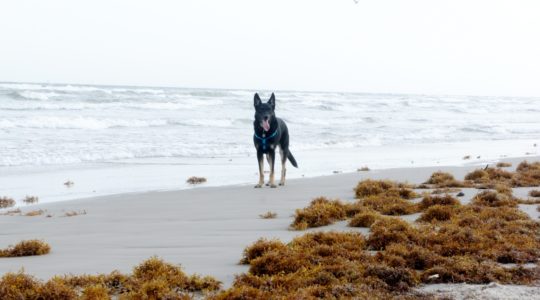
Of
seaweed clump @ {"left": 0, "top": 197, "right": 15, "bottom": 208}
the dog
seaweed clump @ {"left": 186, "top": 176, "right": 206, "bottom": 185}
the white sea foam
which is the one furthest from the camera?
the white sea foam

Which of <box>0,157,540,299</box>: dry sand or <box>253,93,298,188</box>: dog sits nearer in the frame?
<box>0,157,540,299</box>: dry sand

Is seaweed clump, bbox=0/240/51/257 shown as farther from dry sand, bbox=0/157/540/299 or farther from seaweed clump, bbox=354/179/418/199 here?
seaweed clump, bbox=354/179/418/199

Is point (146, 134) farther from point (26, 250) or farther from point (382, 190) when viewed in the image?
point (26, 250)

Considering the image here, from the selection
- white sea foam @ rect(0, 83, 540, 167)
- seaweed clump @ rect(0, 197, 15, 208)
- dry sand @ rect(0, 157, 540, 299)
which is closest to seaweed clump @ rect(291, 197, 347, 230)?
dry sand @ rect(0, 157, 540, 299)

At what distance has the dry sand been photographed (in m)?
4.64

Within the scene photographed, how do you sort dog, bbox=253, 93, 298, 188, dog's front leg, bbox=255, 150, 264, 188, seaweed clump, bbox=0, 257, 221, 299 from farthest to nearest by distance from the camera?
dog, bbox=253, 93, 298, 188 < dog's front leg, bbox=255, 150, 264, 188 < seaweed clump, bbox=0, 257, 221, 299

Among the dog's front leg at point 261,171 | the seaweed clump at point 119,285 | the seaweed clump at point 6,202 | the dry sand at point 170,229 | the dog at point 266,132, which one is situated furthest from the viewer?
the dog at point 266,132

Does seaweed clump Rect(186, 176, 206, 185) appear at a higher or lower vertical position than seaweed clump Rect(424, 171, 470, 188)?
lower

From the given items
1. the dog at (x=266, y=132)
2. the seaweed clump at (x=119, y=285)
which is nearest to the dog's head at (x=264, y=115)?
the dog at (x=266, y=132)

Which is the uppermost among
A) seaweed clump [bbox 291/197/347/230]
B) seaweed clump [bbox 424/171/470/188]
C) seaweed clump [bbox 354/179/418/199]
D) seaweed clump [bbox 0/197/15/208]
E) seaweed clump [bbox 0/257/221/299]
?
seaweed clump [bbox 0/257/221/299]

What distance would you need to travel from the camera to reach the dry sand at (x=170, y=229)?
4.64 metres

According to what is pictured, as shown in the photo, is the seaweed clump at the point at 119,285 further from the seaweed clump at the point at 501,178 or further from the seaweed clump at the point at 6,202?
the seaweed clump at the point at 501,178

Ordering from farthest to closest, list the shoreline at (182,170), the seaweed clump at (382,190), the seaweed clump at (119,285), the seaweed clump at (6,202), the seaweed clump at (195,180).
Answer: the seaweed clump at (195,180) → the shoreline at (182,170) → the seaweed clump at (6,202) → the seaweed clump at (382,190) → the seaweed clump at (119,285)

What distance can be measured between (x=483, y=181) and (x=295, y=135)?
48.4ft
